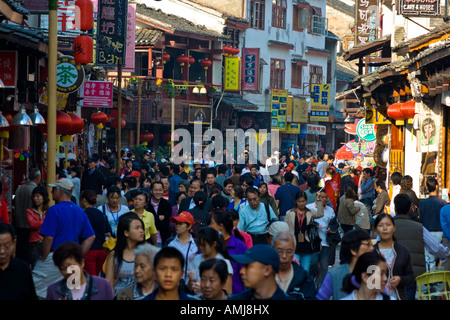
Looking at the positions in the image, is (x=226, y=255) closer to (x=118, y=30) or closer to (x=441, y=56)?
(x=441, y=56)

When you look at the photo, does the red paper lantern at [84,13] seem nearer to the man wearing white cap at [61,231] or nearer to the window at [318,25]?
the man wearing white cap at [61,231]

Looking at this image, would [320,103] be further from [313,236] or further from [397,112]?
[313,236]

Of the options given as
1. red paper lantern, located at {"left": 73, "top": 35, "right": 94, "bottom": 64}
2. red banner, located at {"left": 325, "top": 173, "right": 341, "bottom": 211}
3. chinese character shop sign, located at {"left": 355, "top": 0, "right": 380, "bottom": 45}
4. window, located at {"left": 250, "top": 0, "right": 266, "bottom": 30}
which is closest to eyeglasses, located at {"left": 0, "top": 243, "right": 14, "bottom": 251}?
red banner, located at {"left": 325, "top": 173, "right": 341, "bottom": 211}

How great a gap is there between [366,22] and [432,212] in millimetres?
17579

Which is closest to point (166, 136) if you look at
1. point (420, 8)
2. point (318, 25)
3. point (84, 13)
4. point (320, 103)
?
point (320, 103)

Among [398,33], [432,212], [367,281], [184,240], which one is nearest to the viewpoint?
[367,281]

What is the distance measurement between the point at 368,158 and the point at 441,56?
588 inches

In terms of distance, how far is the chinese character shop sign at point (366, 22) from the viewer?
28594 millimetres

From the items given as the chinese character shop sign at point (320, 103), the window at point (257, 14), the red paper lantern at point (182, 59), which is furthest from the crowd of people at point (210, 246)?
the chinese character shop sign at point (320, 103)

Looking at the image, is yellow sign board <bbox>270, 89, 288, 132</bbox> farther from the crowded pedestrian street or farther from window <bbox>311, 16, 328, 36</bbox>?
window <bbox>311, 16, 328, 36</bbox>

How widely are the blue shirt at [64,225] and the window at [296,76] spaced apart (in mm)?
45075

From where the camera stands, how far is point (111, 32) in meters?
26.4

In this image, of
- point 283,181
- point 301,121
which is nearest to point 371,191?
point 283,181

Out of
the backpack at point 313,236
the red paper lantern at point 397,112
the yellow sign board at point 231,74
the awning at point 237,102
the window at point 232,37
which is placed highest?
the window at point 232,37
